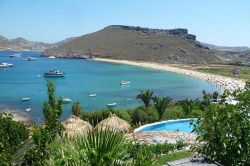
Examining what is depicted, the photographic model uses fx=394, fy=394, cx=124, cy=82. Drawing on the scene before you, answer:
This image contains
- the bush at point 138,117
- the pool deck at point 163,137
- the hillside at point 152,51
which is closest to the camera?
the pool deck at point 163,137

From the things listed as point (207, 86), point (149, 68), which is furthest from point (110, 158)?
point (149, 68)

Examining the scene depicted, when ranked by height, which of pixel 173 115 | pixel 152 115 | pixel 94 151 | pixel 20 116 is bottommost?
pixel 20 116

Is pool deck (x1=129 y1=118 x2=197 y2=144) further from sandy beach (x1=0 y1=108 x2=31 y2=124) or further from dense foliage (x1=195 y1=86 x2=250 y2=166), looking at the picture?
sandy beach (x1=0 y1=108 x2=31 y2=124)

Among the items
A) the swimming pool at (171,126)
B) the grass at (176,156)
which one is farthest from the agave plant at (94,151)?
the swimming pool at (171,126)

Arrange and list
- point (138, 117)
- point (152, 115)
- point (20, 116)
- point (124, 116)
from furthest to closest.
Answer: point (20, 116), point (152, 115), point (138, 117), point (124, 116)

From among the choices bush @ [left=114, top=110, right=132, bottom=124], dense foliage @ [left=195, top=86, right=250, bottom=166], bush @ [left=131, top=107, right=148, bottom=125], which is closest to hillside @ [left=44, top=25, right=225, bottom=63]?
bush @ [left=131, top=107, right=148, bottom=125]

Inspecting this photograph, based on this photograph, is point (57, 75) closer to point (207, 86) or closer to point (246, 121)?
point (207, 86)

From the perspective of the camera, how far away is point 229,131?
967 centimetres

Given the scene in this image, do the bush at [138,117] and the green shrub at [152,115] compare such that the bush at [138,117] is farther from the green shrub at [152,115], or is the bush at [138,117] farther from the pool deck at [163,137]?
the pool deck at [163,137]

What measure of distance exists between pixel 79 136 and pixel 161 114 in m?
27.3

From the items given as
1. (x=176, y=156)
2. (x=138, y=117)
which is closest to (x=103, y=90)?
(x=138, y=117)

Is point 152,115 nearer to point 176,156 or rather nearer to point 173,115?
point 173,115

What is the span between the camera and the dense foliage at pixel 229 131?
944cm

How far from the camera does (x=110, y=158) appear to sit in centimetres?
516
